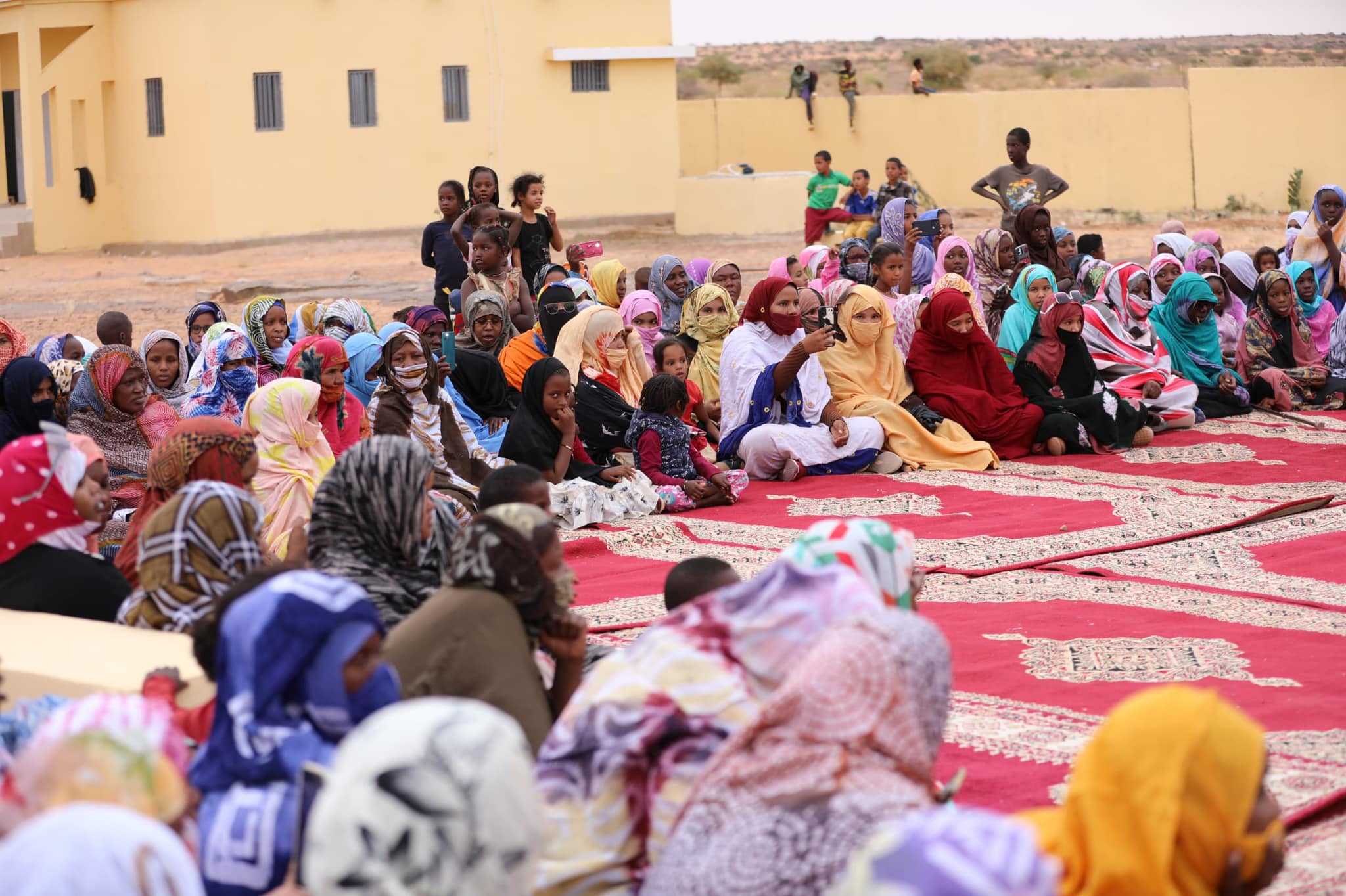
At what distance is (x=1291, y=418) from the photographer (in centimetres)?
968

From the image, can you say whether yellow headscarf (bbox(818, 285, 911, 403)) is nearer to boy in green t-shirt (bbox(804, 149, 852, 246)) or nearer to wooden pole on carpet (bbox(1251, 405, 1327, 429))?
wooden pole on carpet (bbox(1251, 405, 1327, 429))

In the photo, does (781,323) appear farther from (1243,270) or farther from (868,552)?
(868,552)

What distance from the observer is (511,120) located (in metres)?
24.2

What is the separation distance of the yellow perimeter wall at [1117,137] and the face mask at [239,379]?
17.7 meters

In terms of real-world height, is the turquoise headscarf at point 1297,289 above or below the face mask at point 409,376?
above

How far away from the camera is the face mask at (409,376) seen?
714 centimetres

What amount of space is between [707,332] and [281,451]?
3.58m

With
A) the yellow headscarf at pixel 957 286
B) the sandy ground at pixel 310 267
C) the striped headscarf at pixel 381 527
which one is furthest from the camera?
the sandy ground at pixel 310 267

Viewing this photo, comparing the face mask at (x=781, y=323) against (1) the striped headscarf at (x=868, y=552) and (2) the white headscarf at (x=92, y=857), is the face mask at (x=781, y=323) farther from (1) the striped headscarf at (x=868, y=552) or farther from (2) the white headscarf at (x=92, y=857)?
(2) the white headscarf at (x=92, y=857)

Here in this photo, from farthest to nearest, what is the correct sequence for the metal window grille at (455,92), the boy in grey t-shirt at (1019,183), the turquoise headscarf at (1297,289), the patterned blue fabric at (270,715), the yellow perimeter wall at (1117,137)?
1. the yellow perimeter wall at (1117,137)
2. the metal window grille at (455,92)
3. the boy in grey t-shirt at (1019,183)
4. the turquoise headscarf at (1297,289)
5. the patterned blue fabric at (270,715)

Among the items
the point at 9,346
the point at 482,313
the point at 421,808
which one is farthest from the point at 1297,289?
the point at 421,808

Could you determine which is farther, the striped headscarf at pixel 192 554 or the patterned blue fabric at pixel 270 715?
the striped headscarf at pixel 192 554

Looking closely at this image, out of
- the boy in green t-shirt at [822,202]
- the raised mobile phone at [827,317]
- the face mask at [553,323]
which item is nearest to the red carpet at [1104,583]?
the raised mobile phone at [827,317]

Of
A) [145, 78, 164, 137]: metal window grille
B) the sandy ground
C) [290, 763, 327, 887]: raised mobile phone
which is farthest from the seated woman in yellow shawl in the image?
[145, 78, 164, 137]: metal window grille
